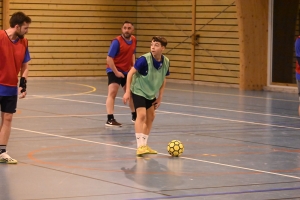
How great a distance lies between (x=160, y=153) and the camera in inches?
402

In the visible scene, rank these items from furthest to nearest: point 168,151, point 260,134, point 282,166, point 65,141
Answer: point 260,134, point 65,141, point 168,151, point 282,166

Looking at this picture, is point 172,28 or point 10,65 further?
point 172,28

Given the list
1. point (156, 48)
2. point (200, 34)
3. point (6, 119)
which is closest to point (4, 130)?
point (6, 119)

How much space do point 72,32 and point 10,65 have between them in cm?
1645

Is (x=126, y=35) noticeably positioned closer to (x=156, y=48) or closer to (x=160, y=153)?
(x=156, y=48)

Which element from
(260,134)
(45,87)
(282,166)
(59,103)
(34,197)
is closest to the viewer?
(34,197)

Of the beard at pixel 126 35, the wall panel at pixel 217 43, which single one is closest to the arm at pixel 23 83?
the beard at pixel 126 35

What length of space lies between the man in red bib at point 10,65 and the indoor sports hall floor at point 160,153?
464 mm

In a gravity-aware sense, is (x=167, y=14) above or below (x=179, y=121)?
above

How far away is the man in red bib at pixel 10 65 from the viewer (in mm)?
9117

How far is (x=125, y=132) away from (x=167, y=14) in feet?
43.7

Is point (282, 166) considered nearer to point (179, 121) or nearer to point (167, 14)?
point (179, 121)

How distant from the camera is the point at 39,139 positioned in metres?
11.3

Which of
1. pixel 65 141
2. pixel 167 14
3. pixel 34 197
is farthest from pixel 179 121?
pixel 167 14
